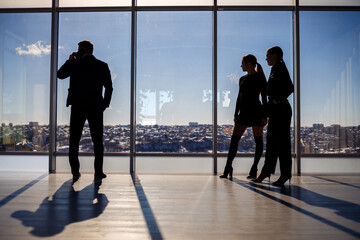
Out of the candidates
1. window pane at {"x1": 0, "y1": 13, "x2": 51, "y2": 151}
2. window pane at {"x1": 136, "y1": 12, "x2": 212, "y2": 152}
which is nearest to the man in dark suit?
window pane at {"x1": 136, "y1": 12, "x2": 212, "y2": 152}

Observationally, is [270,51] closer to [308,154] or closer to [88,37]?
[308,154]

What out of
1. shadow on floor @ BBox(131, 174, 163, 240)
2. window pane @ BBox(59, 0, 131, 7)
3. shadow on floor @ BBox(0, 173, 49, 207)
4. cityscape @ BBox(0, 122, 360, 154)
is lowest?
shadow on floor @ BBox(131, 174, 163, 240)

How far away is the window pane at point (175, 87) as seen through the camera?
444cm

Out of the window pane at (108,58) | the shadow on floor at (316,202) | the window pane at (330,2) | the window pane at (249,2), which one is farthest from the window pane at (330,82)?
the window pane at (108,58)

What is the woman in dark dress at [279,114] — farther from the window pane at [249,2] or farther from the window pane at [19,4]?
the window pane at [19,4]

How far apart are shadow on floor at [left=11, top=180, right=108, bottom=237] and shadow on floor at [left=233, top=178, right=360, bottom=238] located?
1368mm

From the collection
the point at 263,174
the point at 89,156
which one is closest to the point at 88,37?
the point at 89,156

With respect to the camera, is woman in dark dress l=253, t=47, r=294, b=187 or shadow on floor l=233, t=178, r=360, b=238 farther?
woman in dark dress l=253, t=47, r=294, b=187

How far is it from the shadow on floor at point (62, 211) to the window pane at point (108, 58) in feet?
5.48

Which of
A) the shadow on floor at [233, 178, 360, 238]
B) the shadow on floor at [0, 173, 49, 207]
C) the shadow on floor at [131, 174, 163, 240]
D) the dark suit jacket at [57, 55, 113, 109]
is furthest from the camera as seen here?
the dark suit jacket at [57, 55, 113, 109]

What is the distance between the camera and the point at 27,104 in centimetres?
452

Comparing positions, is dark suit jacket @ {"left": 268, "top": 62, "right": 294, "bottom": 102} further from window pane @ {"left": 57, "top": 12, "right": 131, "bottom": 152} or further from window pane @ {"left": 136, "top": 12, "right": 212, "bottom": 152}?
window pane @ {"left": 57, "top": 12, "right": 131, "bottom": 152}

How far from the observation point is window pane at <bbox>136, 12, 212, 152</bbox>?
4441 millimetres

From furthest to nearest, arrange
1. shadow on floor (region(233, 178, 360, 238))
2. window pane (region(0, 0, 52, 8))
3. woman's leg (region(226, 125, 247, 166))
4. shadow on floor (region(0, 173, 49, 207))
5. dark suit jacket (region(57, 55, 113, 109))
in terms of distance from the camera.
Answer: window pane (region(0, 0, 52, 8))
woman's leg (region(226, 125, 247, 166))
dark suit jacket (region(57, 55, 113, 109))
shadow on floor (region(0, 173, 49, 207))
shadow on floor (region(233, 178, 360, 238))
